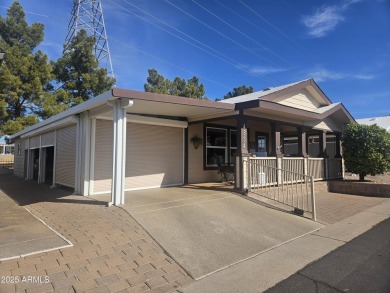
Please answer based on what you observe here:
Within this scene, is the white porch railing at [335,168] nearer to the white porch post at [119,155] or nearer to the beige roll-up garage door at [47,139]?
the white porch post at [119,155]

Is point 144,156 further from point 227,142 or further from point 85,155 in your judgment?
point 227,142

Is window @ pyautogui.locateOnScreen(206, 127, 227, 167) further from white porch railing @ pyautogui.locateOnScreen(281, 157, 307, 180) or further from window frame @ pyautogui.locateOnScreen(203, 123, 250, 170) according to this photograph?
white porch railing @ pyautogui.locateOnScreen(281, 157, 307, 180)

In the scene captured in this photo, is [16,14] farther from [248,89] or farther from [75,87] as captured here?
[248,89]

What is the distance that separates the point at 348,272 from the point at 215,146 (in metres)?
7.88

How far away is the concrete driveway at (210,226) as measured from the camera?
14.1ft

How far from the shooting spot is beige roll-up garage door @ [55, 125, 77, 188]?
367 inches

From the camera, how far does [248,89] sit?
1809 inches

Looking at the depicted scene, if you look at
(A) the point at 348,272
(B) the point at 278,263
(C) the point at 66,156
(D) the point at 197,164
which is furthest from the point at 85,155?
(A) the point at 348,272

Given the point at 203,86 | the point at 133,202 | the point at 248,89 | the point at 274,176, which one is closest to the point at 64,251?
the point at 133,202

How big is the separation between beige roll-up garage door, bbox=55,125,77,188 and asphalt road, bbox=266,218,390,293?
25.3ft

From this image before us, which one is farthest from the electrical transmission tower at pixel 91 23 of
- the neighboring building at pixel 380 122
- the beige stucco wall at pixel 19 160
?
the neighboring building at pixel 380 122

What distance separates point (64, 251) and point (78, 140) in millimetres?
5080

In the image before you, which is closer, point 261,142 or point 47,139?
point 47,139

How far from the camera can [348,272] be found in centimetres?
378
